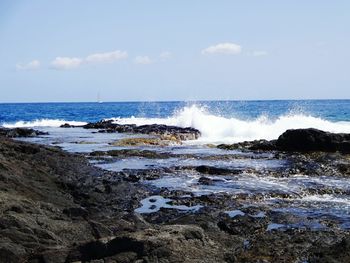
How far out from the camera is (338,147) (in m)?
24.6

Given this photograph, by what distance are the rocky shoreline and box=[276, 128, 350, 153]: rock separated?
3.99 meters

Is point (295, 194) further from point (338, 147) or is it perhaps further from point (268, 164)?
point (338, 147)

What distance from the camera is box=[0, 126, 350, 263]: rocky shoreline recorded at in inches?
282

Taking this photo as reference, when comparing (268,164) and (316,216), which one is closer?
(316,216)

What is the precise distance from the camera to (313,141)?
25766mm

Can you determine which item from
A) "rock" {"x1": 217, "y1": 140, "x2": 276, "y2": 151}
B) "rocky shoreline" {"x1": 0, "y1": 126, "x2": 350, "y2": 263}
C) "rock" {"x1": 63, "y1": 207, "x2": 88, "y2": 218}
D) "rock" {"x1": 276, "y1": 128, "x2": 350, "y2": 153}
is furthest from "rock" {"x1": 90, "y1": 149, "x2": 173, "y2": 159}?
"rock" {"x1": 63, "y1": 207, "x2": 88, "y2": 218}

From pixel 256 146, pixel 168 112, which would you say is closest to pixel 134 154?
pixel 256 146

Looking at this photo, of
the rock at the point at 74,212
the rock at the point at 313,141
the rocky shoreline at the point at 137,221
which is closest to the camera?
the rocky shoreline at the point at 137,221

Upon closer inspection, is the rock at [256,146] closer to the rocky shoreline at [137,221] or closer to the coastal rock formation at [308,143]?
the coastal rock formation at [308,143]

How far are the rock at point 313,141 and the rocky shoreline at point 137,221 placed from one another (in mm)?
3990

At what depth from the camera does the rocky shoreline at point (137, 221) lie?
717cm

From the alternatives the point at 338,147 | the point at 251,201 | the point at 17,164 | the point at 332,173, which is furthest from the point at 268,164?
the point at 17,164

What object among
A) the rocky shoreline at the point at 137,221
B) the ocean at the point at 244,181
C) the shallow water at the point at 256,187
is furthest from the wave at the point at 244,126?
the rocky shoreline at the point at 137,221

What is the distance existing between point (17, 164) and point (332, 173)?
37.4 feet
